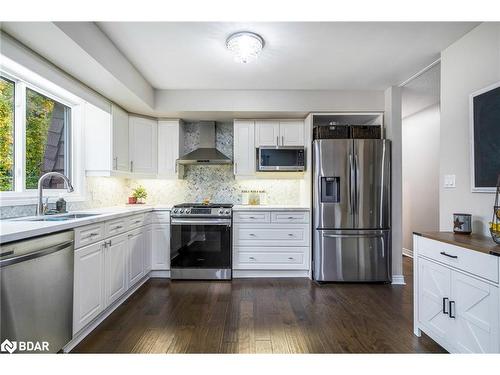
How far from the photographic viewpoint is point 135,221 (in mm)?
2889

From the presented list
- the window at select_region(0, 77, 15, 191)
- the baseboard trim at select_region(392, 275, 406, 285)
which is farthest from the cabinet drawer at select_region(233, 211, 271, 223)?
the window at select_region(0, 77, 15, 191)

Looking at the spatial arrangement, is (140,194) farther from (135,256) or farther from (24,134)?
(24,134)

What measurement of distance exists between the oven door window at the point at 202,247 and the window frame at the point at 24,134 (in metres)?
1.26

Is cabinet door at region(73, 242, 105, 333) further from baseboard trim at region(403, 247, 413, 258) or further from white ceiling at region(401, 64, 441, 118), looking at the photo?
baseboard trim at region(403, 247, 413, 258)

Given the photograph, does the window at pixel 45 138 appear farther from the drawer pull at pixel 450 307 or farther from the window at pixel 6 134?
the drawer pull at pixel 450 307

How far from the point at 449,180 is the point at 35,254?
306cm

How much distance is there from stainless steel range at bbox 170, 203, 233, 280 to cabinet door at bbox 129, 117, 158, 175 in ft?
2.87

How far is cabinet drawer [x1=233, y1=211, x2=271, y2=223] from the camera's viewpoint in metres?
3.36

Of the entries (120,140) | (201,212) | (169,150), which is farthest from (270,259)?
(120,140)

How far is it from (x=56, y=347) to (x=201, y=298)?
1.33 m

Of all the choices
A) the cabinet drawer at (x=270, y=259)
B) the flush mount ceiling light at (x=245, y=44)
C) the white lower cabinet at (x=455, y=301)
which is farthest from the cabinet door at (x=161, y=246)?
the white lower cabinet at (x=455, y=301)

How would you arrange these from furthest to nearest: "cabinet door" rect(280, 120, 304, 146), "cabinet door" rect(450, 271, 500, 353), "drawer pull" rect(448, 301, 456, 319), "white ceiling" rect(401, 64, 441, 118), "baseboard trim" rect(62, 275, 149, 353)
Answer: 1. "cabinet door" rect(280, 120, 304, 146)
2. "white ceiling" rect(401, 64, 441, 118)
3. "baseboard trim" rect(62, 275, 149, 353)
4. "drawer pull" rect(448, 301, 456, 319)
5. "cabinet door" rect(450, 271, 500, 353)

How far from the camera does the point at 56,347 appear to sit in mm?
1607
